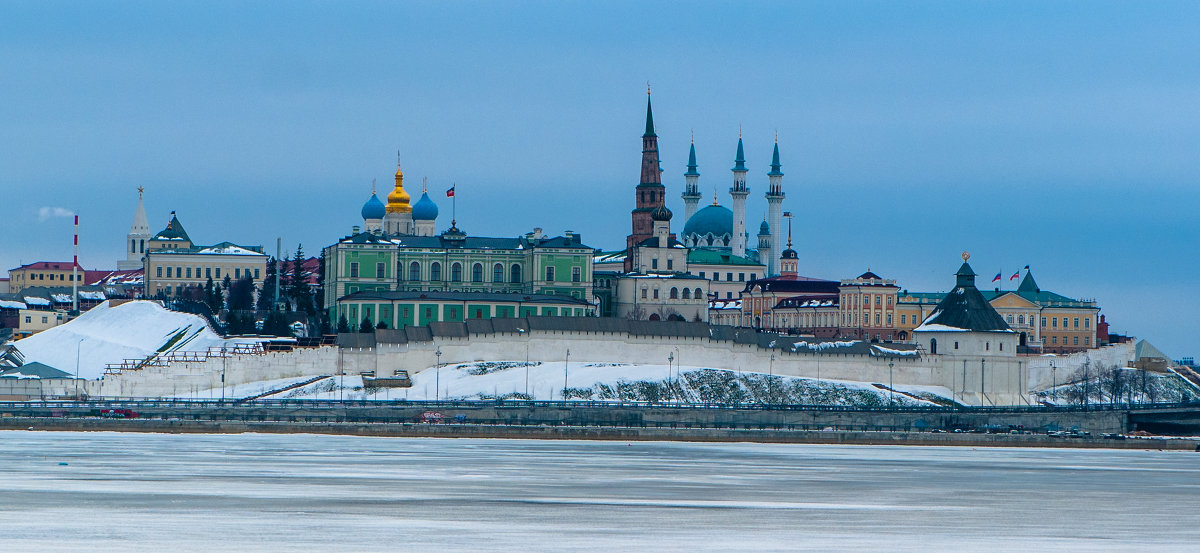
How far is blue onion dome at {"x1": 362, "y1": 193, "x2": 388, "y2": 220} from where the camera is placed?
473 ft

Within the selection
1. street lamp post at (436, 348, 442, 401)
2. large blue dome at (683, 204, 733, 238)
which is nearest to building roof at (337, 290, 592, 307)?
street lamp post at (436, 348, 442, 401)

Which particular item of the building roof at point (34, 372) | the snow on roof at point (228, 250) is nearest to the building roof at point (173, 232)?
the snow on roof at point (228, 250)

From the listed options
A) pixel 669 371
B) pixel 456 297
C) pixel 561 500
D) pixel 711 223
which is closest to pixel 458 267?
pixel 456 297

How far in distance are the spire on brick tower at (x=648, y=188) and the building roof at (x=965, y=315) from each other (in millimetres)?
49689

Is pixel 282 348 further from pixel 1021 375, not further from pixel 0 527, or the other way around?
pixel 0 527

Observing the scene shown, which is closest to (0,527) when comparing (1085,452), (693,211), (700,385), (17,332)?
(1085,452)

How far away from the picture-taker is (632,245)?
151250mm

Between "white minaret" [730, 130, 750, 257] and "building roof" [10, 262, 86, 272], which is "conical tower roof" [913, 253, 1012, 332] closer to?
"white minaret" [730, 130, 750, 257]

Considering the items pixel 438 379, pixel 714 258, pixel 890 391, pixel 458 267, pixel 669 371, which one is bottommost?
pixel 890 391

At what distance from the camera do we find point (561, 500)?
1544 inches

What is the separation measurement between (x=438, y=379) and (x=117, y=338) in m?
29.5

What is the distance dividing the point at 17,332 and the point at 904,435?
80.9 meters

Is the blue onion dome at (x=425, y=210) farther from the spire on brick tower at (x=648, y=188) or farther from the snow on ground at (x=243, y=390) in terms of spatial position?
the snow on ground at (x=243, y=390)

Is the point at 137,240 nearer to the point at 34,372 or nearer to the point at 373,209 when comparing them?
the point at 373,209
